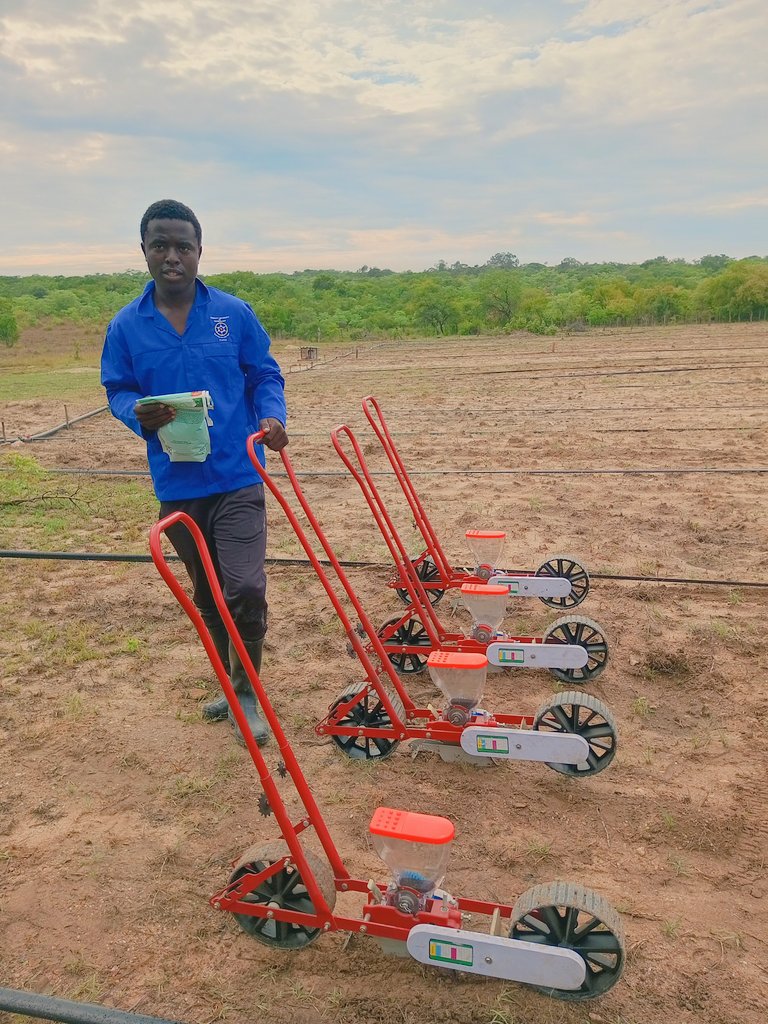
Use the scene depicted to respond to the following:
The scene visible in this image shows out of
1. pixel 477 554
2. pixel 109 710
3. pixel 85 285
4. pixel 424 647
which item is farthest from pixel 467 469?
pixel 85 285

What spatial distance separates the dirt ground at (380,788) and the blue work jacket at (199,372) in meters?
1.39

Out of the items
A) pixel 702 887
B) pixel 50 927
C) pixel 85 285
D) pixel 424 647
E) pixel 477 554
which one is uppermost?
pixel 85 285

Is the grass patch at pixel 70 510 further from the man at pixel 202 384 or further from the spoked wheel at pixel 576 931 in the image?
the spoked wheel at pixel 576 931

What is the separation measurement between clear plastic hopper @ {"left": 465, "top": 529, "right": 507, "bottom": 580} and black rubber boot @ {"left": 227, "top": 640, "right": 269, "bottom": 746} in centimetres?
174

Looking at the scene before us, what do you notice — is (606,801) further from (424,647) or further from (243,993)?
(243,993)

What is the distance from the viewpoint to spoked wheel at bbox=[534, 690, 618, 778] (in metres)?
3.14

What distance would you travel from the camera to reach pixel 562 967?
210 centimetres

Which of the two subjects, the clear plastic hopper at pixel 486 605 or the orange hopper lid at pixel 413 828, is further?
A: the clear plastic hopper at pixel 486 605

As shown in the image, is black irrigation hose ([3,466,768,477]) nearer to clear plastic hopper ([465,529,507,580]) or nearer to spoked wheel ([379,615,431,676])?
clear plastic hopper ([465,529,507,580])

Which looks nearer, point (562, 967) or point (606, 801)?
point (562, 967)

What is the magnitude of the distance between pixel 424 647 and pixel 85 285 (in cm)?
8199

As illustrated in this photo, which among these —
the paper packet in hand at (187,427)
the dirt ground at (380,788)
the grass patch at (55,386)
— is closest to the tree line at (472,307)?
the grass patch at (55,386)

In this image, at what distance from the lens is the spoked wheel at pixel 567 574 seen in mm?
4914

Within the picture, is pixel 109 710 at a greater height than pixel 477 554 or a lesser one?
lesser
